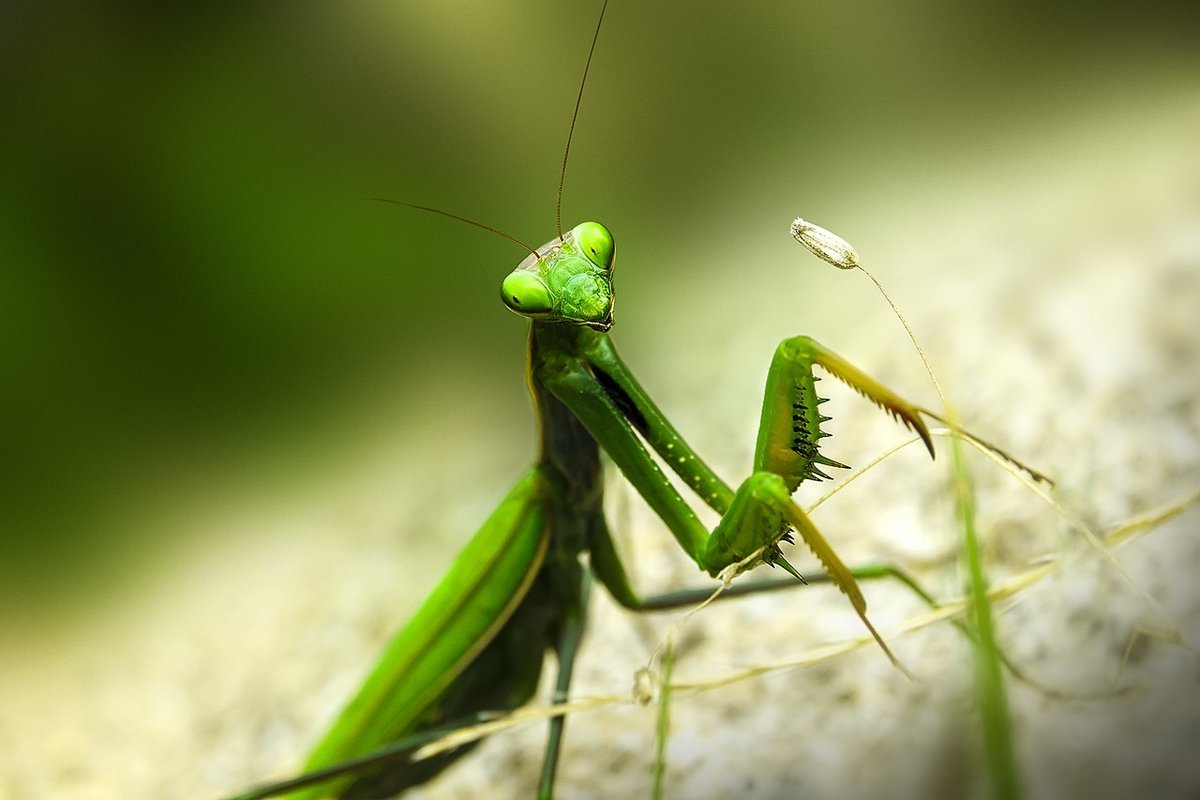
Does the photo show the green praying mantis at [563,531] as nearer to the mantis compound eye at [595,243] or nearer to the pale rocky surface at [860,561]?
the mantis compound eye at [595,243]

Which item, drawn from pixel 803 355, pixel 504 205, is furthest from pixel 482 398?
pixel 803 355

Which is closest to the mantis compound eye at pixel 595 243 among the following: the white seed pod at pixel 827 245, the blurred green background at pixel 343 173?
the white seed pod at pixel 827 245

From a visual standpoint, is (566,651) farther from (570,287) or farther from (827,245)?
(827,245)

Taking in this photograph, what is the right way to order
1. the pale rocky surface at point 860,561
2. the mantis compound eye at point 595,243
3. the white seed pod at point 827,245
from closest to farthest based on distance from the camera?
the white seed pod at point 827,245 < the mantis compound eye at point 595,243 < the pale rocky surface at point 860,561

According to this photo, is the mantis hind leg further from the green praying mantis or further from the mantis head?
the mantis head

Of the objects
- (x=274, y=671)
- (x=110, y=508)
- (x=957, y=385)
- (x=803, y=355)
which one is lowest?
(x=803, y=355)

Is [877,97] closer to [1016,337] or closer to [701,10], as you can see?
[701,10]

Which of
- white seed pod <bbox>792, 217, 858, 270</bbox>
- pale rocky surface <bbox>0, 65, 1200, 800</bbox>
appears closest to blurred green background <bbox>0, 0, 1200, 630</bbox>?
pale rocky surface <bbox>0, 65, 1200, 800</bbox>

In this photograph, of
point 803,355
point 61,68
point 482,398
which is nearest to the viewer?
point 803,355
